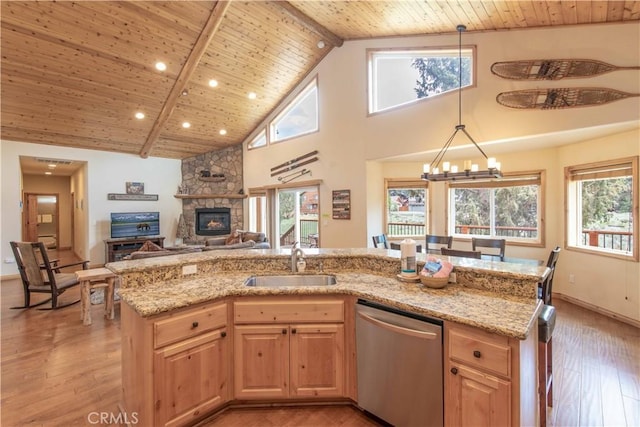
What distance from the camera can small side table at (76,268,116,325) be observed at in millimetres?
3768

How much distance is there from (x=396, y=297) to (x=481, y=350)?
1.80ft

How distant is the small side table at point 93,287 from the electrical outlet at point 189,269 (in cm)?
207

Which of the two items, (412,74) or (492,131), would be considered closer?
(492,131)

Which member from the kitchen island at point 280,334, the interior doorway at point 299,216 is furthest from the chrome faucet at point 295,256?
the interior doorway at point 299,216

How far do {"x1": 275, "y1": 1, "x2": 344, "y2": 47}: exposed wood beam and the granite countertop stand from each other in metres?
4.15

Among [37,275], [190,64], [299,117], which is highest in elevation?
[190,64]

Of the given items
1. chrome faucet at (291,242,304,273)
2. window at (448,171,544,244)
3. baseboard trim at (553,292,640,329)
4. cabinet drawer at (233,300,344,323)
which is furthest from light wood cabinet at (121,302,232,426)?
window at (448,171,544,244)

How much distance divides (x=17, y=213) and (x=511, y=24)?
9528 mm

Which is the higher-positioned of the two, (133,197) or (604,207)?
(133,197)

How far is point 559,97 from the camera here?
3.60 meters

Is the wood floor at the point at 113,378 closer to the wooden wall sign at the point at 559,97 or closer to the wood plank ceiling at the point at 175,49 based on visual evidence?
the wooden wall sign at the point at 559,97

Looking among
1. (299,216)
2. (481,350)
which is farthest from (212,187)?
(481,350)

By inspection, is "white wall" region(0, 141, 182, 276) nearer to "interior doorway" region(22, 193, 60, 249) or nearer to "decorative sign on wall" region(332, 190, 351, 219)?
"interior doorway" region(22, 193, 60, 249)

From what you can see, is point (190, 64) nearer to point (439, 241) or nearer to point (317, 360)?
point (439, 241)
